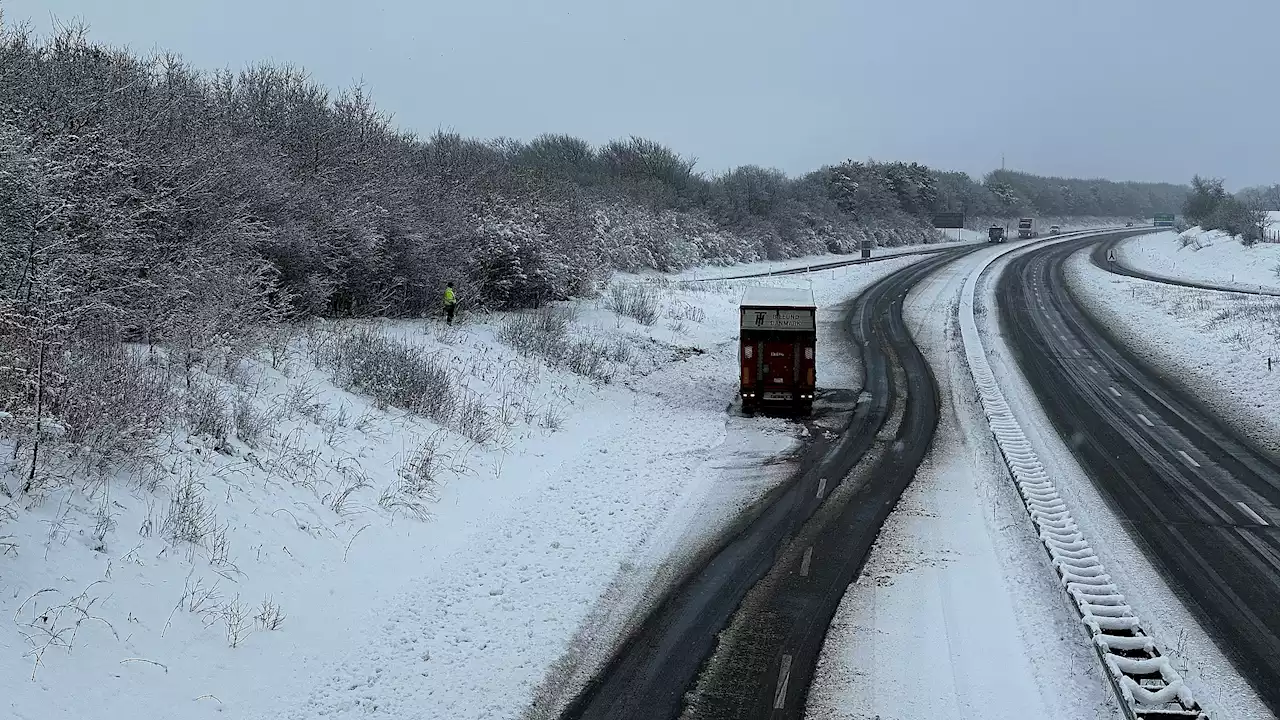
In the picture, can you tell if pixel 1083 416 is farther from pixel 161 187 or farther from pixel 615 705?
pixel 161 187

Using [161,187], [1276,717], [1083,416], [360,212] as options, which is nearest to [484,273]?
A: [360,212]

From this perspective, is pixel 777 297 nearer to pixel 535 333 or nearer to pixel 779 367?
pixel 779 367

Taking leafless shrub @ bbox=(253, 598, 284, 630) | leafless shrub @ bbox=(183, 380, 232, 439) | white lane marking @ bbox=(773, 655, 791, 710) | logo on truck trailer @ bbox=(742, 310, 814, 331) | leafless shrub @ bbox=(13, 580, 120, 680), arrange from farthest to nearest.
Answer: logo on truck trailer @ bbox=(742, 310, 814, 331), leafless shrub @ bbox=(183, 380, 232, 439), leafless shrub @ bbox=(253, 598, 284, 630), white lane marking @ bbox=(773, 655, 791, 710), leafless shrub @ bbox=(13, 580, 120, 680)

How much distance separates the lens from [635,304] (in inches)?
1267

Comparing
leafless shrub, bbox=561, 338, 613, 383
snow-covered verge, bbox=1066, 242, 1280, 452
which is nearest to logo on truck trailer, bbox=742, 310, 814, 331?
leafless shrub, bbox=561, 338, 613, 383

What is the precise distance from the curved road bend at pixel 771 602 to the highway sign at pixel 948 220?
8831cm

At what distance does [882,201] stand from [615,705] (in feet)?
304

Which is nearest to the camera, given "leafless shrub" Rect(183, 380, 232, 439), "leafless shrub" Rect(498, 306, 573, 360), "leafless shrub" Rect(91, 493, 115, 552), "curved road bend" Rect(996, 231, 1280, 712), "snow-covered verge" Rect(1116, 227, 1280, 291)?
"leafless shrub" Rect(91, 493, 115, 552)

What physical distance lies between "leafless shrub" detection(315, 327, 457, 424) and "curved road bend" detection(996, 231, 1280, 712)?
12236 mm

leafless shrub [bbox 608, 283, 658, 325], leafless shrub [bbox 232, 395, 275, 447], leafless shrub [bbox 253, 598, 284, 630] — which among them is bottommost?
leafless shrub [bbox 253, 598, 284, 630]

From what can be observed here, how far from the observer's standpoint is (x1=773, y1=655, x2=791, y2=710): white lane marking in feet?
25.2

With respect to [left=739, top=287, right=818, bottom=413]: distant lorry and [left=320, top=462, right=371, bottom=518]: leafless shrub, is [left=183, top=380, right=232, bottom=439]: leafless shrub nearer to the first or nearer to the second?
[left=320, top=462, right=371, bottom=518]: leafless shrub

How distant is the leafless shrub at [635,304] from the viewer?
31594 millimetres

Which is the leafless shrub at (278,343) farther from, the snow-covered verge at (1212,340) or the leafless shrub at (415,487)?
the snow-covered verge at (1212,340)
